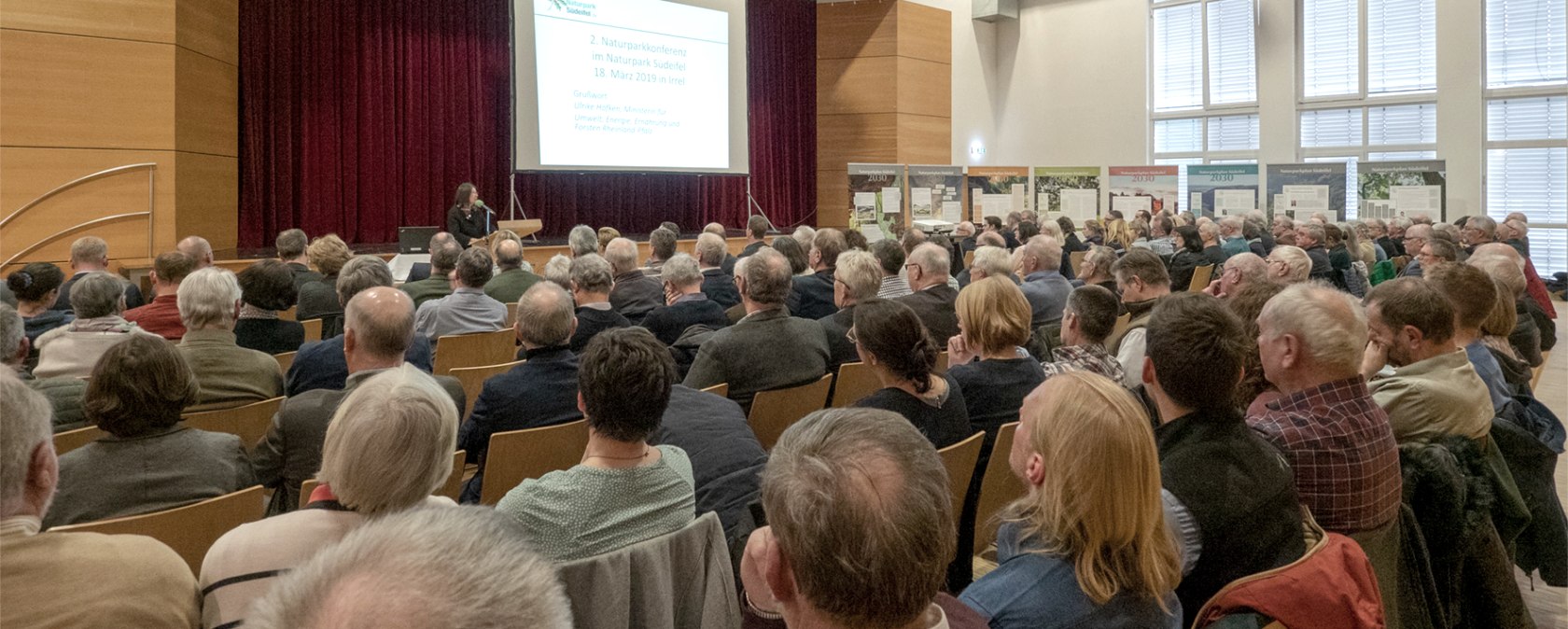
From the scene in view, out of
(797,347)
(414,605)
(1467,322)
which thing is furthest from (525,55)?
(414,605)

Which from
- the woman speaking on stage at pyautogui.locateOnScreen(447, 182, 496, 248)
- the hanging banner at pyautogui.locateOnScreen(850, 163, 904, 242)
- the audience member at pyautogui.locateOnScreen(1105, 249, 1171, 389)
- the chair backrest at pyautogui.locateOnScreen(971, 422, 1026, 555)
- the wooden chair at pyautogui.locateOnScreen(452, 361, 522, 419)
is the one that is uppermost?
the hanging banner at pyautogui.locateOnScreen(850, 163, 904, 242)

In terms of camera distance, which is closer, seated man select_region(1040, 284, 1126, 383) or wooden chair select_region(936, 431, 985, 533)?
wooden chair select_region(936, 431, 985, 533)

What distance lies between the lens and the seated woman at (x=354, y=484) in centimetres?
169

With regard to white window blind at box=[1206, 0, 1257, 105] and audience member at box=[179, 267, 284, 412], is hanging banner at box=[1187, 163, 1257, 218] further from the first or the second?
audience member at box=[179, 267, 284, 412]

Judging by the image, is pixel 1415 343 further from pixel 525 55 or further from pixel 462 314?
pixel 525 55

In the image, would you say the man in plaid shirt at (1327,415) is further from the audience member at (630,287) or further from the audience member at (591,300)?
the audience member at (630,287)

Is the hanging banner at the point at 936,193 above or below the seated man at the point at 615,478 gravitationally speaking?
above

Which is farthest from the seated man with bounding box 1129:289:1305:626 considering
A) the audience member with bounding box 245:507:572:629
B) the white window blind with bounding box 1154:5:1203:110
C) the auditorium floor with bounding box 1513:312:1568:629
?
the white window blind with bounding box 1154:5:1203:110

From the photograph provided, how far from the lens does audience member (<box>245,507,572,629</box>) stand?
0.64m

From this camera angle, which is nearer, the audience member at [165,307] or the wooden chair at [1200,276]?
the audience member at [165,307]

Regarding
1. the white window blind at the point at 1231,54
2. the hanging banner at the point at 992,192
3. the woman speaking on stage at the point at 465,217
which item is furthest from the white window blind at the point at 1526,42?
the woman speaking on stage at the point at 465,217

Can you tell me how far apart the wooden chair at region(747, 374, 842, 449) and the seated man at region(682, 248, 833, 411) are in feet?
0.35

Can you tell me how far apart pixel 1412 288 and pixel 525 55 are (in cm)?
911

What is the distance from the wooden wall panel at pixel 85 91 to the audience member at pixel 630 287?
14.9 ft
